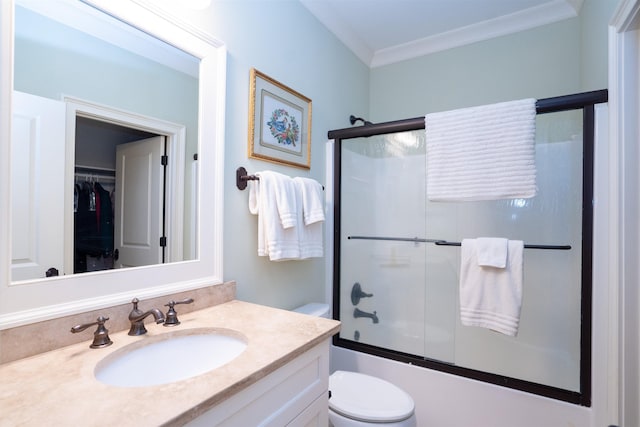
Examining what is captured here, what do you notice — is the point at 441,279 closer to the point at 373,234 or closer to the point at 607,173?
the point at 373,234

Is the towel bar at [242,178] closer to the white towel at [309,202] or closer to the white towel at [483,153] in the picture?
the white towel at [309,202]

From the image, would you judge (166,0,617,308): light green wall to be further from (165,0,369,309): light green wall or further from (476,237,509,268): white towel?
(476,237,509,268): white towel

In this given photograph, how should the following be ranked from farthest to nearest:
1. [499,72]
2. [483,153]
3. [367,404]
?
[499,72] → [483,153] → [367,404]

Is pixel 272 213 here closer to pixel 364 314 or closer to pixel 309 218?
pixel 309 218

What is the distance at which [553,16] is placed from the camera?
75.7 inches

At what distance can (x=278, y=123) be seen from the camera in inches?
62.4

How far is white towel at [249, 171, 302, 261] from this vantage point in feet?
4.50

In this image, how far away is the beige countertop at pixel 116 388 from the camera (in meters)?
0.53

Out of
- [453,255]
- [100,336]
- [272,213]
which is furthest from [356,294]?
[100,336]

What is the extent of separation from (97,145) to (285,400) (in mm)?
928

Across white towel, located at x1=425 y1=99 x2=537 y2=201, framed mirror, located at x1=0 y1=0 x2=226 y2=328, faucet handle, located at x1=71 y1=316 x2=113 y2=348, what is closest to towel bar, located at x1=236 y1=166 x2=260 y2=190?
framed mirror, located at x1=0 y1=0 x2=226 y2=328

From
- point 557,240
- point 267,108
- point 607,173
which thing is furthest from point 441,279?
point 267,108

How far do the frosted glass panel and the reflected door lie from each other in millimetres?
1191

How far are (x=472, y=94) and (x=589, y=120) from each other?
0.91 meters
